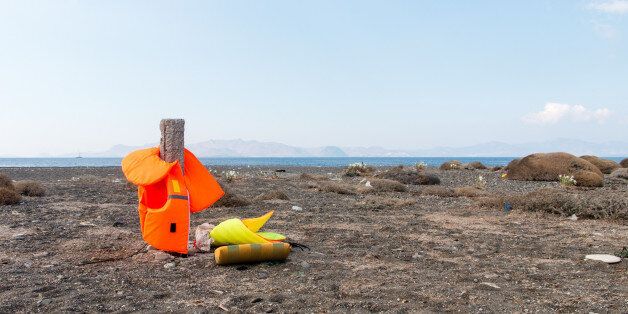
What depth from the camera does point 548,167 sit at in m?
18.5

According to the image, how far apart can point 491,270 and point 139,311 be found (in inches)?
136

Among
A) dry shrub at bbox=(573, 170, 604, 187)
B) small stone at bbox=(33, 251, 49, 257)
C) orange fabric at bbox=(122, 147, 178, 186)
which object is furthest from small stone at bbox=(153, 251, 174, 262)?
dry shrub at bbox=(573, 170, 604, 187)

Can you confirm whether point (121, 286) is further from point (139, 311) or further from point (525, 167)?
point (525, 167)

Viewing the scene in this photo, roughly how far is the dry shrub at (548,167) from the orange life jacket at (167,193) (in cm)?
1539

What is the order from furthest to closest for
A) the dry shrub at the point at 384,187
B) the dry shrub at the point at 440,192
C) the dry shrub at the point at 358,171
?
the dry shrub at the point at 358,171 → the dry shrub at the point at 384,187 → the dry shrub at the point at 440,192

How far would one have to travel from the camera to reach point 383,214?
32.2ft

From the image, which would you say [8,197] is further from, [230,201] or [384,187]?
[384,187]

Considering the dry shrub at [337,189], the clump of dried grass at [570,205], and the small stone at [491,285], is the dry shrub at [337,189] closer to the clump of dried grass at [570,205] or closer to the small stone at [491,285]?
the clump of dried grass at [570,205]

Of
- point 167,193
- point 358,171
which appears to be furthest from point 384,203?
point 358,171

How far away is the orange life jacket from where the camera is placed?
558cm

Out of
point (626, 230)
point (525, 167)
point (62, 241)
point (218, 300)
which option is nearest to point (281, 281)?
point (218, 300)

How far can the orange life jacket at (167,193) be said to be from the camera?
220 inches

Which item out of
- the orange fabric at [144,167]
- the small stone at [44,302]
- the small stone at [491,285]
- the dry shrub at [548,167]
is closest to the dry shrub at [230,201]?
the orange fabric at [144,167]

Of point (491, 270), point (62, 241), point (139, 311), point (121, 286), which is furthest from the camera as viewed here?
→ point (62, 241)
